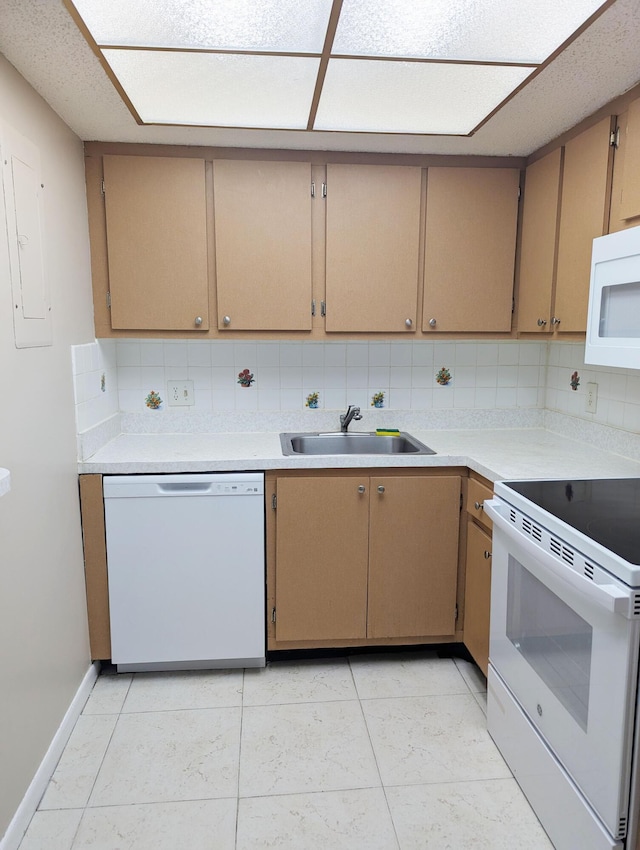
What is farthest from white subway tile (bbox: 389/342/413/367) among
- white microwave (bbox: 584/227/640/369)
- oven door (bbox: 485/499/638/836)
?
oven door (bbox: 485/499/638/836)

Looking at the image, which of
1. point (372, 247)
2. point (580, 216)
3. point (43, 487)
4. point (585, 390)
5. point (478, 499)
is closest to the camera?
point (43, 487)

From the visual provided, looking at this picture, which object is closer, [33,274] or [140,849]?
[140,849]

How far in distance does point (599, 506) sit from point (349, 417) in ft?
4.22

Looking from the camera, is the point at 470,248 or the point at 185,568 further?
the point at 470,248

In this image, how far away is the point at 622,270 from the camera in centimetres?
164

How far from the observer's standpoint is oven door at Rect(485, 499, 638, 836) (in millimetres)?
1229

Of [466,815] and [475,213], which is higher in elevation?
[475,213]

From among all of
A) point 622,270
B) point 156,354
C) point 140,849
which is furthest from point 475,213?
point 140,849

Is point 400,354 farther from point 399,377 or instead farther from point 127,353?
point 127,353

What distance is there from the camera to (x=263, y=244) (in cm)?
240

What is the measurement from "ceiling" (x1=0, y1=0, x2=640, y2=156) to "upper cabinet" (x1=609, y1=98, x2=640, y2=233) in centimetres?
10

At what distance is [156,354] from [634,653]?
7.33 feet

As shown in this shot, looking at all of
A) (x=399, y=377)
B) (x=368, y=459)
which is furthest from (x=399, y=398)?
(x=368, y=459)

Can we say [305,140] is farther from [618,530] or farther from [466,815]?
[466,815]
